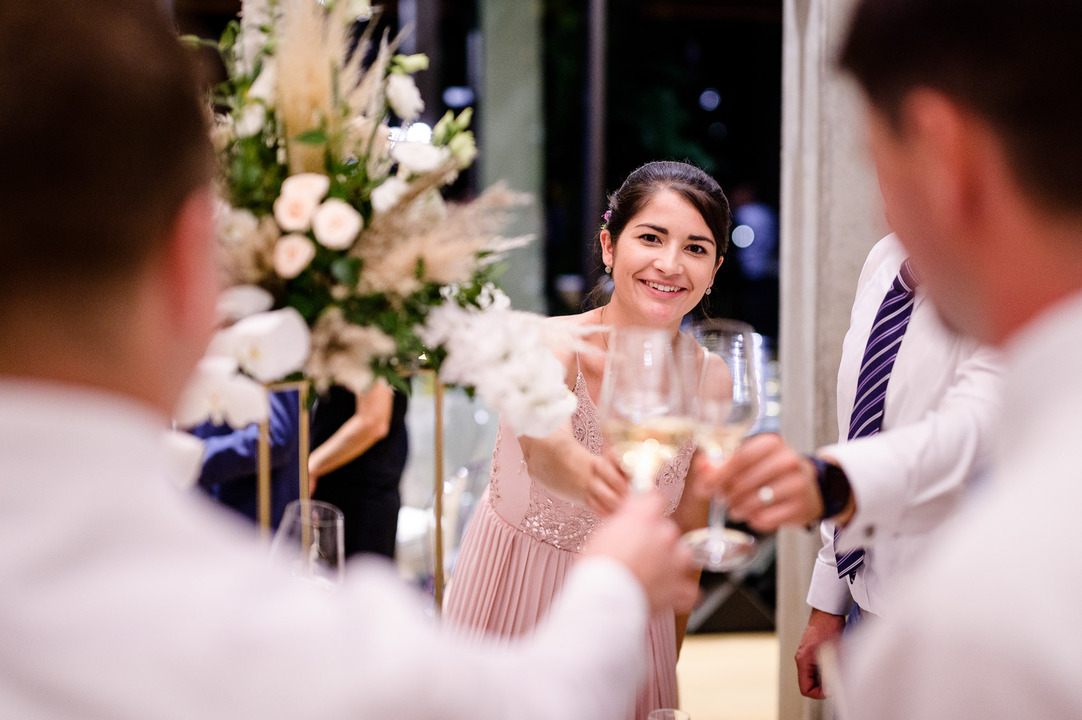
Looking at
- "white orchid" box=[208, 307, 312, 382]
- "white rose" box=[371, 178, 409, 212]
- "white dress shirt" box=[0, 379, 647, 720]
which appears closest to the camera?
"white dress shirt" box=[0, 379, 647, 720]

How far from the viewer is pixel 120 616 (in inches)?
22.2

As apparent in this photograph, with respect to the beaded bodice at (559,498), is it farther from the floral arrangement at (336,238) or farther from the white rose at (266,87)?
the white rose at (266,87)

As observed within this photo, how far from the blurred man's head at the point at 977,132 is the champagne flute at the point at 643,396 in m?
0.41

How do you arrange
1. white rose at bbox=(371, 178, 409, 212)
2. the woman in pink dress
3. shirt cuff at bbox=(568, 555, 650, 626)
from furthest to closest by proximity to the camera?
the woman in pink dress, white rose at bbox=(371, 178, 409, 212), shirt cuff at bbox=(568, 555, 650, 626)

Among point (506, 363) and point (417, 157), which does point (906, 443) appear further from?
point (417, 157)

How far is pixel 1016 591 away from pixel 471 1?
17.8 ft

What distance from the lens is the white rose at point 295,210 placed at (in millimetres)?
1116

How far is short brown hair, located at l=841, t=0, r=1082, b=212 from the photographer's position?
649 mm

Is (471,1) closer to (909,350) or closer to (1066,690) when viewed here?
(909,350)

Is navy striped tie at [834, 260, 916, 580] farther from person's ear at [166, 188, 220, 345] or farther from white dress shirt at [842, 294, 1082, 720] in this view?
person's ear at [166, 188, 220, 345]

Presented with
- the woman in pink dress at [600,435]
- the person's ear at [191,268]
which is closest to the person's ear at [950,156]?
the person's ear at [191,268]

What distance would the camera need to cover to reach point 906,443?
1375 millimetres

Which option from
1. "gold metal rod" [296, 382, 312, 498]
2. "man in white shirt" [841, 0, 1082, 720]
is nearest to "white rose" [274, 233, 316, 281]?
"gold metal rod" [296, 382, 312, 498]

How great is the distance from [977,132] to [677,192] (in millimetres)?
1403
